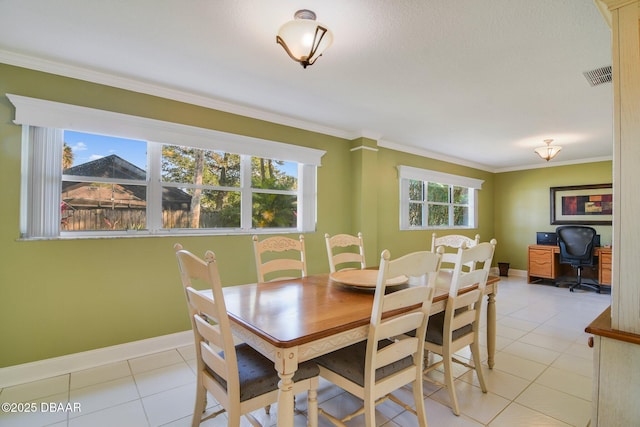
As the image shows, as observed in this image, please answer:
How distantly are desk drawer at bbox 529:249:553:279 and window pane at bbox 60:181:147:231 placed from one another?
6547 millimetres

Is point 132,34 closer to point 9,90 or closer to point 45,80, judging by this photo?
point 45,80

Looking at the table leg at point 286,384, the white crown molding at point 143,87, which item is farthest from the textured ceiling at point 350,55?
the table leg at point 286,384

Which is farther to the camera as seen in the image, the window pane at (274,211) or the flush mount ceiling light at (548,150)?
the flush mount ceiling light at (548,150)

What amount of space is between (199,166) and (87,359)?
189 centimetres

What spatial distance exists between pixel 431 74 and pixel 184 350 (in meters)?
3.23

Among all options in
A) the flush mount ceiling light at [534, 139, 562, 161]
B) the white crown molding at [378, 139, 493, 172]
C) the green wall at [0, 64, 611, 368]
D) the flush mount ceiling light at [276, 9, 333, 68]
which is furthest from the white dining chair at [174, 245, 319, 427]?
the flush mount ceiling light at [534, 139, 562, 161]

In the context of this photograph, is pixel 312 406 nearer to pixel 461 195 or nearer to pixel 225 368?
pixel 225 368

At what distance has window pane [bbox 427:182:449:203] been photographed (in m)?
5.53

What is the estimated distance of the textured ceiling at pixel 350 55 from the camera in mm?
1715

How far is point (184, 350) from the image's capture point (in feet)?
9.04

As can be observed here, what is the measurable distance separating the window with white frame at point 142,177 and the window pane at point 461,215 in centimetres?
376

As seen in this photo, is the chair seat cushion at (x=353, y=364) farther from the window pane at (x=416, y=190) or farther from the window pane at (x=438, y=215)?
the window pane at (x=438, y=215)

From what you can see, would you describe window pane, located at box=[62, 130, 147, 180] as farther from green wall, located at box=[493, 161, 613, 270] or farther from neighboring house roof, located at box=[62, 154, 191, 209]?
green wall, located at box=[493, 161, 613, 270]

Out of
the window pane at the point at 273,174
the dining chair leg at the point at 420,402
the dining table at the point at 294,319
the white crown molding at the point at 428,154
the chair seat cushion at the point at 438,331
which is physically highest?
the white crown molding at the point at 428,154
